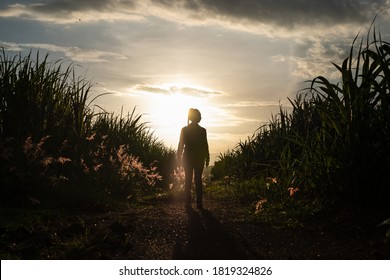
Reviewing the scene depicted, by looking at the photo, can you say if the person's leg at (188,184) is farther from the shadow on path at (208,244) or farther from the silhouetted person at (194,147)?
the shadow on path at (208,244)

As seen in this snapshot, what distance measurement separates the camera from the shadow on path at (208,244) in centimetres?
470

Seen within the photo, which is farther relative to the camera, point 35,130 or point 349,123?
point 35,130

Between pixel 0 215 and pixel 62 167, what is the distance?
2.24 metres

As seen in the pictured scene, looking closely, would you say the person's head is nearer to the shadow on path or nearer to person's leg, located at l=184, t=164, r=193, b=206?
person's leg, located at l=184, t=164, r=193, b=206

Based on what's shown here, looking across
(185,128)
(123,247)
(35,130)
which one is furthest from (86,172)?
(123,247)

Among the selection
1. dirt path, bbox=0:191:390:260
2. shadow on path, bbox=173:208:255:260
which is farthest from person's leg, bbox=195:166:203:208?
shadow on path, bbox=173:208:255:260

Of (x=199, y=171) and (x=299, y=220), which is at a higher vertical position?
(x=199, y=171)

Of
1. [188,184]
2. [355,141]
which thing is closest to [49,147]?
[188,184]

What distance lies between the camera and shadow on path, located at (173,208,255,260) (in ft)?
15.4

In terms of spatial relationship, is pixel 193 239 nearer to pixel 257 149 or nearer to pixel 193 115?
pixel 193 115

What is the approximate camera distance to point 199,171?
30.0 feet

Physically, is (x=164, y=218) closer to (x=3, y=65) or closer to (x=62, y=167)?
(x=62, y=167)
